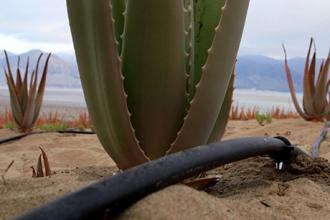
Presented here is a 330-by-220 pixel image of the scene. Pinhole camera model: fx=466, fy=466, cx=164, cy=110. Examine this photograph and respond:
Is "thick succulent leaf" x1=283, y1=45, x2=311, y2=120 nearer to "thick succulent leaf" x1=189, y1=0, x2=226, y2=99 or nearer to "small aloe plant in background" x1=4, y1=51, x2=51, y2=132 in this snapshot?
"small aloe plant in background" x1=4, y1=51, x2=51, y2=132

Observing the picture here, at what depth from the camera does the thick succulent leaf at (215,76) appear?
991mm

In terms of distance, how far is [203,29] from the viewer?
1.10 metres

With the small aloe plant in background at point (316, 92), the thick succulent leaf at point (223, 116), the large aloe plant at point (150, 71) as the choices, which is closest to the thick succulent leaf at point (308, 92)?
the small aloe plant in background at point (316, 92)

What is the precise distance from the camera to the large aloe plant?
0.96 metres

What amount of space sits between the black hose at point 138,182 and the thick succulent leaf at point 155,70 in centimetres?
17

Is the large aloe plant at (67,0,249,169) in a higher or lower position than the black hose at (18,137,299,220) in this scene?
higher

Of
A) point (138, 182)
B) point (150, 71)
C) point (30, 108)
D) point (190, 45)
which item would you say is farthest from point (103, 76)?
point (30, 108)

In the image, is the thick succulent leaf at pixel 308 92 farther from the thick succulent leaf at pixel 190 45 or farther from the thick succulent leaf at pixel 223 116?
the thick succulent leaf at pixel 190 45

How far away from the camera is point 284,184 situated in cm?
107

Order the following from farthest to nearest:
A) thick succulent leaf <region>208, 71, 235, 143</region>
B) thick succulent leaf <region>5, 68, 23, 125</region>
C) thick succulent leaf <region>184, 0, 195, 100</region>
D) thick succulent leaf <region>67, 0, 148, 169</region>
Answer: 1. thick succulent leaf <region>5, 68, 23, 125</region>
2. thick succulent leaf <region>208, 71, 235, 143</region>
3. thick succulent leaf <region>184, 0, 195, 100</region>
4. thick succulent leaf <region>67, 0, 148, 169</region>

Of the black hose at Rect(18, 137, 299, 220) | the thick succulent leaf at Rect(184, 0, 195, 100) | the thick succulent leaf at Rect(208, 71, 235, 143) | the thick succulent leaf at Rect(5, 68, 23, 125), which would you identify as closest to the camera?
the black hose at Rect(18, 137, 299, 220)

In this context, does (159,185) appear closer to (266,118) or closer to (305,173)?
(305,173)

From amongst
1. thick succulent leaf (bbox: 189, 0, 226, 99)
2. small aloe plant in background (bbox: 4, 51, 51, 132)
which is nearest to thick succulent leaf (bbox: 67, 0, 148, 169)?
thick succulent leaf (bbox: 189, 0, 226, 99)

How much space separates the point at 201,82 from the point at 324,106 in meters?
2.79
